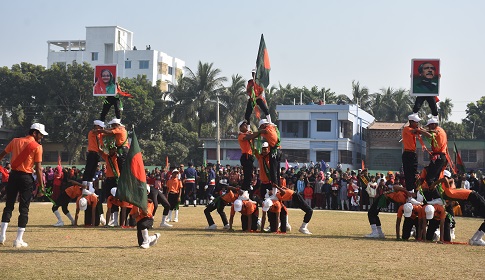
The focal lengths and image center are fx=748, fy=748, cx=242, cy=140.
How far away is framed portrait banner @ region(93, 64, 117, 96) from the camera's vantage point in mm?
22969

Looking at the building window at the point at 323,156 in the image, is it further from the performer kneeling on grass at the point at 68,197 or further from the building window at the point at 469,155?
the performer kneeling on grass at the point at 68,197

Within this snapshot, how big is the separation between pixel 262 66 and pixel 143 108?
55341 millimetres

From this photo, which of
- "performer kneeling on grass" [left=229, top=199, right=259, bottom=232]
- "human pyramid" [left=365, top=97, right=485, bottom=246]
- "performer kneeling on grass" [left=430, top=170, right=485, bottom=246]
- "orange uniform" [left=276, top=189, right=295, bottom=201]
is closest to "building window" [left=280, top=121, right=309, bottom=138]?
"performer kneeling on grass" [left=229, top=199, right=259, bottom=232]

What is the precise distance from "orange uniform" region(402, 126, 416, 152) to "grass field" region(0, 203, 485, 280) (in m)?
2.13

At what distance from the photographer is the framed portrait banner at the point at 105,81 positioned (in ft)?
75.4

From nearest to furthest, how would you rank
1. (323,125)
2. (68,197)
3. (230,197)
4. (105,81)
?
1. (230,197)
2. (68,197)
3. (105,81)
4. (323,125)

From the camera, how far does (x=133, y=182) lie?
13672mm

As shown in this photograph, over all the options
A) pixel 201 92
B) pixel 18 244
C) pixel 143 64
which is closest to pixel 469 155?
pixel 201 92

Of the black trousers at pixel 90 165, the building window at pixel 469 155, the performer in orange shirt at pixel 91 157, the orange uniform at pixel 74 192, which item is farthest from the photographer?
the building window at pixel 469 155

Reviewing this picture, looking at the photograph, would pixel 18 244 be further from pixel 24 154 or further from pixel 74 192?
pixel 74 192

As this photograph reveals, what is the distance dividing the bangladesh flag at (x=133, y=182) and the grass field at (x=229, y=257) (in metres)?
0.92

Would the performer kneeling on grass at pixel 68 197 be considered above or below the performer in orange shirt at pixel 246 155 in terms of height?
below

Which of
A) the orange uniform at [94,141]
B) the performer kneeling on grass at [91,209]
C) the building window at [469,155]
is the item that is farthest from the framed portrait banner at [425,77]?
the building window at [469,155]

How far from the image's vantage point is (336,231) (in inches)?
774
